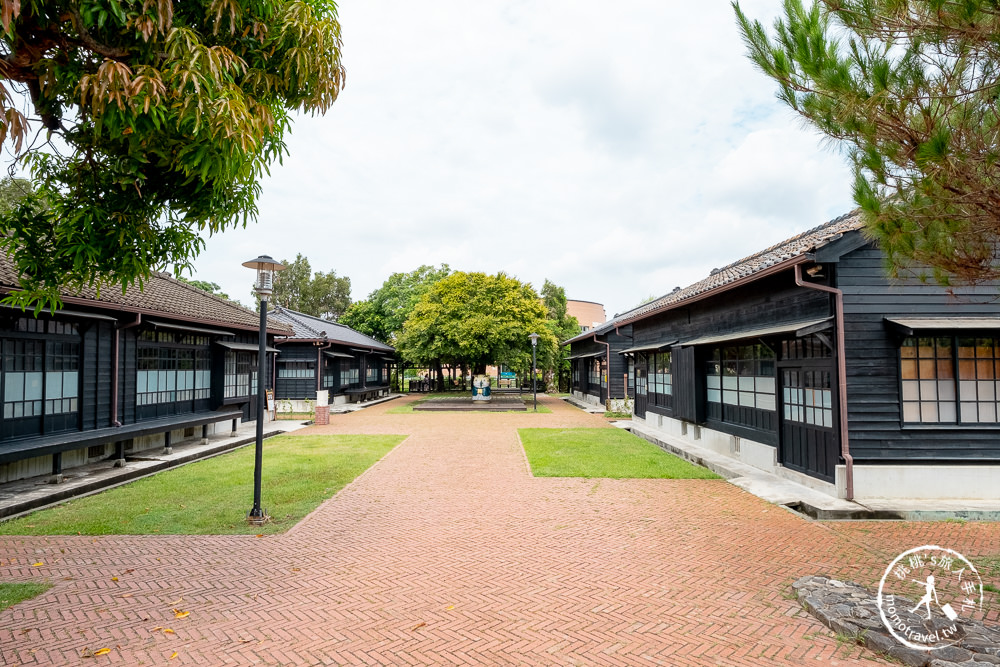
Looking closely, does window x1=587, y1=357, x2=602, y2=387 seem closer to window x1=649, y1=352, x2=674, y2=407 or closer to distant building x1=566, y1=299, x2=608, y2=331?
window x1=649, y1=352, x2=674, y2=407

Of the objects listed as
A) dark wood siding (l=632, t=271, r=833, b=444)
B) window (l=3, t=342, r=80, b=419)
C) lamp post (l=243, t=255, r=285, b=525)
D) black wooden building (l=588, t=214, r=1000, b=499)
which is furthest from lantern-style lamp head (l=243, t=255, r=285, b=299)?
dark wood siding (l=632, t=271, r=833, b=444)

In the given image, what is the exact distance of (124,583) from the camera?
5375mm

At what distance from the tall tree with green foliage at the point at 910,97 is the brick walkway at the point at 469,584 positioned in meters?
3.54

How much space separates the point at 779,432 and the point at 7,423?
13.6 m

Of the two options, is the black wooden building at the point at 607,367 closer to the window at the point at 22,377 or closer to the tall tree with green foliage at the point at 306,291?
the window at the point at 22,377

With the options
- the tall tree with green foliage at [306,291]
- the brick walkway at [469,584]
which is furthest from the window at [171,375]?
the tall tree with green foliage at [306,291]

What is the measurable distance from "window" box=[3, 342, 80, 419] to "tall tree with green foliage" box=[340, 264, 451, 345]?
33493 millimetres

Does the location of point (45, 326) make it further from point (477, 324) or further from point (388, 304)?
point (388, 304)

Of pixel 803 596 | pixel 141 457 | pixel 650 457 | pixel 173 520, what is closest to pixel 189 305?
pixel 141 457

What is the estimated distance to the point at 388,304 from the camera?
45.5 metres

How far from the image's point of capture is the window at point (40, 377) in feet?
30.2

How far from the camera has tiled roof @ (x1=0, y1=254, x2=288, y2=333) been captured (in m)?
9.70

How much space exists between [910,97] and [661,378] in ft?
43.1

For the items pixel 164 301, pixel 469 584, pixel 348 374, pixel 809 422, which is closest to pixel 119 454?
pixel 164 301
